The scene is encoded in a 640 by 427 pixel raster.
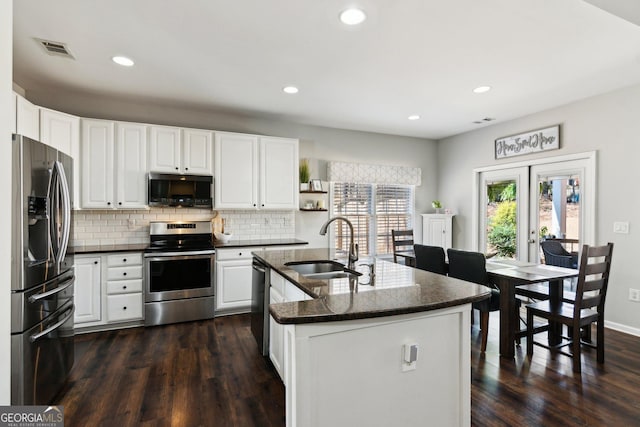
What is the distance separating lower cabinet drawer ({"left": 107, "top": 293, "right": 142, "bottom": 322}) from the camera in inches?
140

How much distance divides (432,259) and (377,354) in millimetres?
2303

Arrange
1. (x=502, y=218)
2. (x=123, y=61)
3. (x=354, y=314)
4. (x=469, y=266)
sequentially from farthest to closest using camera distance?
1. (x=502, y=218)
2. (x=469, y=266)
3. (x=123, y=61)
4. (x=354, y=314)

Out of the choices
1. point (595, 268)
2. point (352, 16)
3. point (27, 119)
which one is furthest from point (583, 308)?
point (27, 119)

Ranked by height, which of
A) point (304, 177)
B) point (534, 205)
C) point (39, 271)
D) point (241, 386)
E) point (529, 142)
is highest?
point (529, 142)

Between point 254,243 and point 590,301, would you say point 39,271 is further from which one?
point 590,301

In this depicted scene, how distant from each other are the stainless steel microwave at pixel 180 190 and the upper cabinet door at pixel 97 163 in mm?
451

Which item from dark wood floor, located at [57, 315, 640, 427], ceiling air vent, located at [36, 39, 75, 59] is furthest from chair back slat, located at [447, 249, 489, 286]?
ceiling air vent, located at [36, 39, 75, 59]

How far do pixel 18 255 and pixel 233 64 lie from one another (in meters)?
2.19

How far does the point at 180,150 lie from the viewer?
Answer: 158 inches

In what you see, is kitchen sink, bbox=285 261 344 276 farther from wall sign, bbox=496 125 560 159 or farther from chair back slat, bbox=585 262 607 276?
wall sign, bbox=496 125 560 159

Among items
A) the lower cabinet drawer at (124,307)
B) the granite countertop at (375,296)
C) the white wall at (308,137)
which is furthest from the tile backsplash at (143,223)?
the granite countertop at (375,296)

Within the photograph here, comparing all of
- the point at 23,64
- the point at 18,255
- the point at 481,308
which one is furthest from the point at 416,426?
the point at 23,64

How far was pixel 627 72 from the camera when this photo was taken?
10.4 ft

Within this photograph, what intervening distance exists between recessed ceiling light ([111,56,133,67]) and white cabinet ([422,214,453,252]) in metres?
4.87
